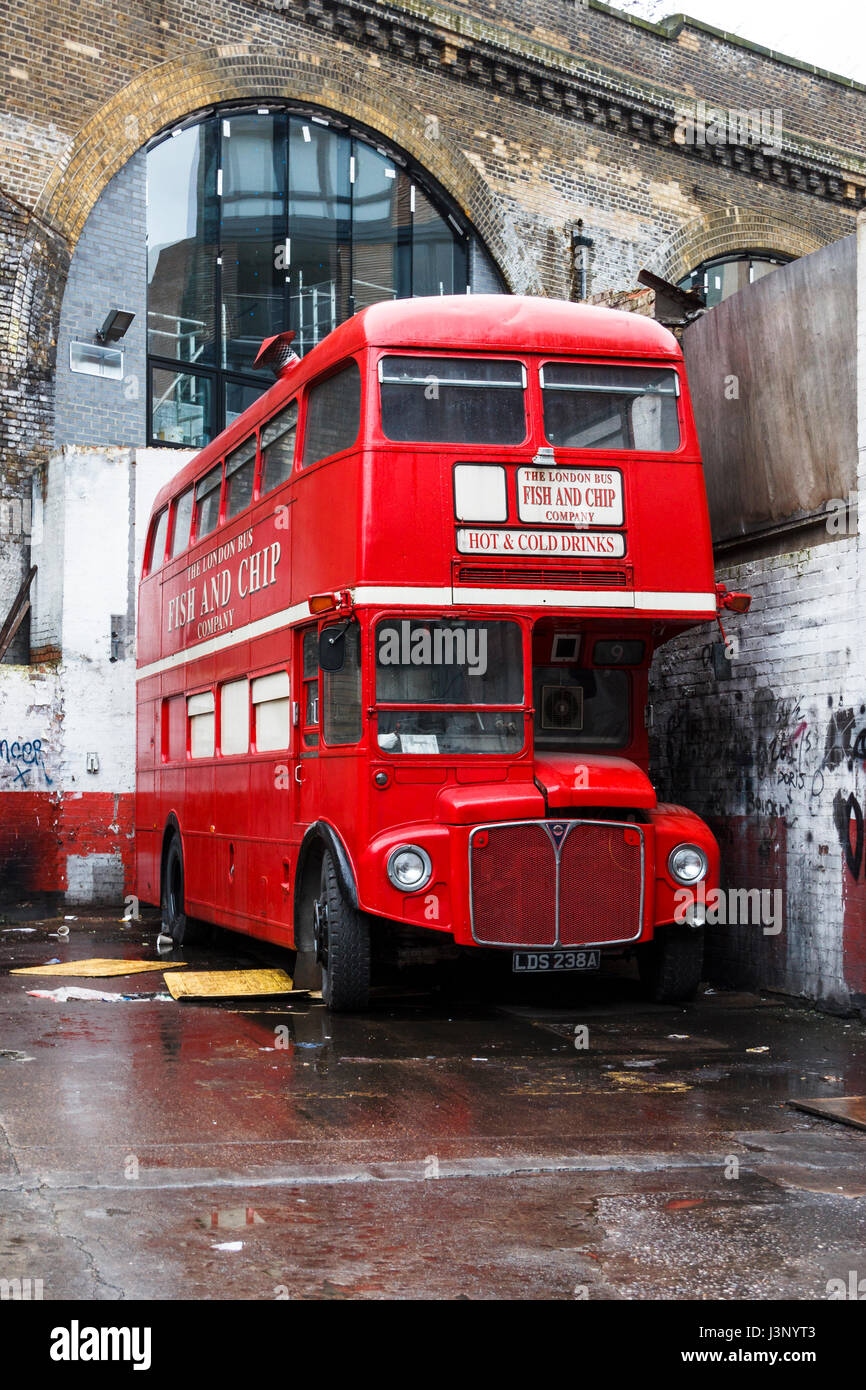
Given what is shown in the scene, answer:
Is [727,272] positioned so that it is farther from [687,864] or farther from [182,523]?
[687,864]

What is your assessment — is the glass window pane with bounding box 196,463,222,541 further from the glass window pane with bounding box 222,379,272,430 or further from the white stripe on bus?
the glass window pane with bounding box 222,379,272,430

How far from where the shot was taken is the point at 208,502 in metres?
13.8

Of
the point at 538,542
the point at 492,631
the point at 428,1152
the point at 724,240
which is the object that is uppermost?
the point at 724,240

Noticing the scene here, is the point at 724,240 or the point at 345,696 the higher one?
the point at 724,240

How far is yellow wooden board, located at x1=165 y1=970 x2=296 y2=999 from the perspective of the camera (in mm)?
11000

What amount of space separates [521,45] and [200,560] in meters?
11.8

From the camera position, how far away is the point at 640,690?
35.4 ft

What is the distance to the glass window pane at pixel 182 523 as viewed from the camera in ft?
48.1

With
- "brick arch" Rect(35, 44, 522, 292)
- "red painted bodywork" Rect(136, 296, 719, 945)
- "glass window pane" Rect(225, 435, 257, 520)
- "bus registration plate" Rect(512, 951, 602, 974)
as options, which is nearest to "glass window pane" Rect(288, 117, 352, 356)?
"brick arch" Rect(35, 44, 522, 292)

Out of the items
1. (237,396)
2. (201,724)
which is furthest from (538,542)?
(237,396)

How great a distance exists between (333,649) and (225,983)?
130 inches

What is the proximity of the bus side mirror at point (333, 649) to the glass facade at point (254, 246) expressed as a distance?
1084 cm

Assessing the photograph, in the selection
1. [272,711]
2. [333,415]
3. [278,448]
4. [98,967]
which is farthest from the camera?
[98,967]
